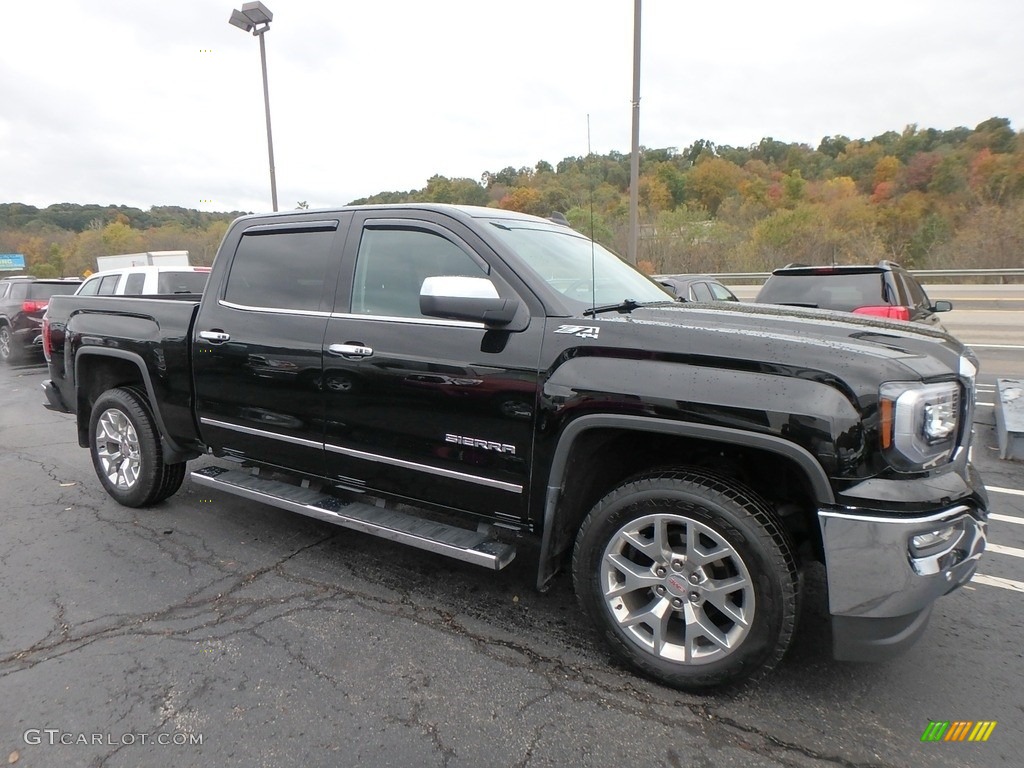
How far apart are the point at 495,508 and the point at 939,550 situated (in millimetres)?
1710

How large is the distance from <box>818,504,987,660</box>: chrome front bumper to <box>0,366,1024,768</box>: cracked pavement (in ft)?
1.33

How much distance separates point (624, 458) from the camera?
2.73 metres

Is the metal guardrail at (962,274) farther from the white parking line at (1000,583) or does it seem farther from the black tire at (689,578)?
the black tire at (689,578)

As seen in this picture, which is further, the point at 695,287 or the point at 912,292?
the point at 695,287

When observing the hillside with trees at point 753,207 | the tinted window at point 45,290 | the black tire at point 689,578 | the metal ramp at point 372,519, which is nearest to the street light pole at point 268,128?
the tinted window at point 45,290

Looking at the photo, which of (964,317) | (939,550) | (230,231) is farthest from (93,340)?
(964,317)

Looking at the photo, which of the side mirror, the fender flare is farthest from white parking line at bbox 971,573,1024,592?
the fender flare

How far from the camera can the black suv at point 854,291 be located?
251 inches

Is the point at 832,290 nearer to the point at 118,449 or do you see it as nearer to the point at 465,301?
the point at 465,301

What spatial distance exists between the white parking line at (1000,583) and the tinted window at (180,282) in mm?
10550

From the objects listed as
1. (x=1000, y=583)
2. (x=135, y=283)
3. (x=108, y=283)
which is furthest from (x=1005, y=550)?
(x=108, y=283)

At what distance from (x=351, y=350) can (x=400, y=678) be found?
1.55 meters

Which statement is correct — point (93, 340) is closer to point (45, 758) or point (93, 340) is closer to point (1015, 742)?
point (45, 758)

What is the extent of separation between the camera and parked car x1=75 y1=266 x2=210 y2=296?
10297 mm
